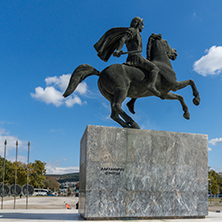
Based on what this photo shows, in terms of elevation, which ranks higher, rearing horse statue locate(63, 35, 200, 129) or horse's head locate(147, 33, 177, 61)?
horse's head locate(147, 33, 177, 61)

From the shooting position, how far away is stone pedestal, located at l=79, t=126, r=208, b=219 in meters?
8.34

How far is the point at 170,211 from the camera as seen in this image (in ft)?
29.0

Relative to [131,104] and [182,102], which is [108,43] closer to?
[131,104]

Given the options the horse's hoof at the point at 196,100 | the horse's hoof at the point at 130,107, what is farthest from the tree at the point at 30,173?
the horse's hoof at the point at 196,100

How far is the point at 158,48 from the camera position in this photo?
10477mm

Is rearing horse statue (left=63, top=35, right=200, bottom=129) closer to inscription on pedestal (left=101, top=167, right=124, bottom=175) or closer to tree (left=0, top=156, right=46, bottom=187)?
inscription on pedestal (left=101, top=167, right=124, bottom=175)

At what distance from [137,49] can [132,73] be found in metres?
1.00

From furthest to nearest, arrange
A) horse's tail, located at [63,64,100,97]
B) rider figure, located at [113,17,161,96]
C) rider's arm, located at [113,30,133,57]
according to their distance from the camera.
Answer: horse's tail, located at [63,64,100,97], rider's arm, located at [113,30,133,57], rider figure, located at [113,17,161,96]

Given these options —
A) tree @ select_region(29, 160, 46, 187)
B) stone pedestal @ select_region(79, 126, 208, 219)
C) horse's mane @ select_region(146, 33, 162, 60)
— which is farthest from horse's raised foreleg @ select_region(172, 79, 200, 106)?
tree @ select_region(29, 160, 46, 187)

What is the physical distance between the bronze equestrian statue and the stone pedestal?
1.06 m

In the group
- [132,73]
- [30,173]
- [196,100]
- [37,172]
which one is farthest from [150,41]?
[37,172]

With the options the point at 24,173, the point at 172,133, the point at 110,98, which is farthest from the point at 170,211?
the point at 24,173

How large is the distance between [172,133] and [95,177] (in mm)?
2940

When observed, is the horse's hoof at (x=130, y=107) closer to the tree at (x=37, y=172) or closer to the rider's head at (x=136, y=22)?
the rider's head at (x=136, y=22)
